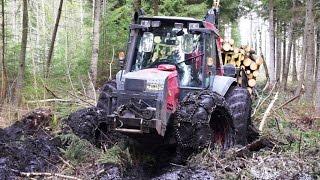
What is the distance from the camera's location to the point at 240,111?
307 inches

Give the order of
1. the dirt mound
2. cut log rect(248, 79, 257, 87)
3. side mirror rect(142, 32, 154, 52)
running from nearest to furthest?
the dirt mound
side mirror rect(142, 32, 154, 52)
cut log rect(248, 79, 257, 87)

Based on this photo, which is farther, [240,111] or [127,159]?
[240,111]

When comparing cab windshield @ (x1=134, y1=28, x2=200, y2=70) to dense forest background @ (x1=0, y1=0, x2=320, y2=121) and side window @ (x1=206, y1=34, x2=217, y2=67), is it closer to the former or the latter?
side window @ (x1=206, y1=34, x2=217, y2=67)

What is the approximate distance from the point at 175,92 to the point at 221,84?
44.5 inches

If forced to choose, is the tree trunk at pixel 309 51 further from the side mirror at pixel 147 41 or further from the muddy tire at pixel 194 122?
the muddy tire at pixel 194 122

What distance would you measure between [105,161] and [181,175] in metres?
1.43

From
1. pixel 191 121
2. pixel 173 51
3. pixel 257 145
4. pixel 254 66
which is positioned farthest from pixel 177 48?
pixel 254 66

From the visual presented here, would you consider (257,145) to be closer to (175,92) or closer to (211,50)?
(175,92)

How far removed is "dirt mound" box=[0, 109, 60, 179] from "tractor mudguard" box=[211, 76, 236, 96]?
2776 mm

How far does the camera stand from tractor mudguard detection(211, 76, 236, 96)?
25.5ft

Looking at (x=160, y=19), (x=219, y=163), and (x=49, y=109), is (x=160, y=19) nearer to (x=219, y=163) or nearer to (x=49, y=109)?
(x=219, y=163)

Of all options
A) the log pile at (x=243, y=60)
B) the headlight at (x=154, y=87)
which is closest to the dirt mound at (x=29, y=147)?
the headlight at (x=154, y=87)

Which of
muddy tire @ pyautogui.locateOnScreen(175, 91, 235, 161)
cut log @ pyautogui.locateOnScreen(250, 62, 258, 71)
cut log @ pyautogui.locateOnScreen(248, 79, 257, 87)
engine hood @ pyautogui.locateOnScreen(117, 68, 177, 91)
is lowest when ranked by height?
muddy tire @ pyautogui.locateOnScreen(175, 91, 235, 161)

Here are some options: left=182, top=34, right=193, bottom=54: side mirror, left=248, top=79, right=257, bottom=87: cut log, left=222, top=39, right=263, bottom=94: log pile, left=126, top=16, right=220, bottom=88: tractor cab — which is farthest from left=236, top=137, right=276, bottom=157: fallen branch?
left=248, top=79, right=257, bottom=87: cut log
